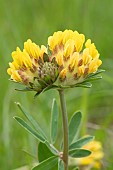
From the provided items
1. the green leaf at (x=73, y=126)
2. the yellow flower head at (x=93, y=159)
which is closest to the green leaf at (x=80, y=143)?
the green leaf at (x=73, y=126)

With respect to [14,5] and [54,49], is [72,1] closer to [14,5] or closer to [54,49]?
[14,5]

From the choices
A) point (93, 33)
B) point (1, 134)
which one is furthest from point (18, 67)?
point (93, 33)

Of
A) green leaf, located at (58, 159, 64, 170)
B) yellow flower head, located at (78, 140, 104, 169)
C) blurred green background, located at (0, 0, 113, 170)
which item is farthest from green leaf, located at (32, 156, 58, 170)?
yellow flower head, located at (78, 140, 104, 169)

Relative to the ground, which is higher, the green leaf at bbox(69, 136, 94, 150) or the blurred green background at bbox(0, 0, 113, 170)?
the blurred green background at bbox(0, 0, 113, 170)

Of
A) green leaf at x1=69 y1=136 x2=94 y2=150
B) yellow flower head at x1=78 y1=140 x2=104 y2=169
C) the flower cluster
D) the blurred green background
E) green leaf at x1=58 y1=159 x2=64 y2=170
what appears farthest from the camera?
the blurred green background

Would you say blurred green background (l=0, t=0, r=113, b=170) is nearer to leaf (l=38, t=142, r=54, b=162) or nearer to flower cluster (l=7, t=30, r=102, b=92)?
leaf (l=38, t=142, r=54, b=162)

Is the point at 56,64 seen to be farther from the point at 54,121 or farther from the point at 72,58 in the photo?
the point at 54,121

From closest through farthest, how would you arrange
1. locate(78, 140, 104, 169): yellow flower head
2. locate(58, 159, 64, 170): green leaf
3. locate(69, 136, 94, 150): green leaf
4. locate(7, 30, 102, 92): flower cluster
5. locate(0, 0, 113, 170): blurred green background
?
locate(7, 30, 102, 92): flower cluster → locate(58, 159, 64, 170): green leaf → locate(69, 136, 94, 150): green leaf → locate(78, 140, 104, 169): yellow flower head → locate(0, 0, 113, 170): blurred green background

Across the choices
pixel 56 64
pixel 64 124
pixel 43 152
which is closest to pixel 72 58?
pixel 56 64
